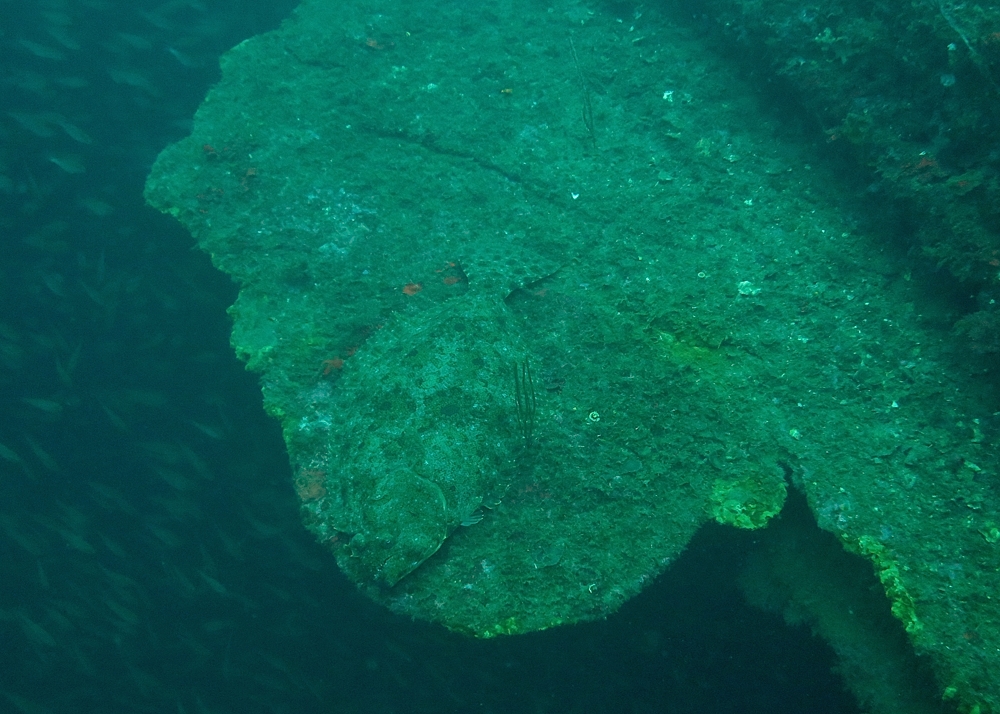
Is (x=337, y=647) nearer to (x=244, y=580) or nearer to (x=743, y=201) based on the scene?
(x=244, y=580)

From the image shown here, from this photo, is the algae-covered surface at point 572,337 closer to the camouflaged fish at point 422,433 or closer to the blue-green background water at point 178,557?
the camouflaged fish at point 422,433

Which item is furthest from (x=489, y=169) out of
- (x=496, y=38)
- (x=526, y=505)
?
(x=526, y=505)

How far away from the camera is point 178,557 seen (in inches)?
151

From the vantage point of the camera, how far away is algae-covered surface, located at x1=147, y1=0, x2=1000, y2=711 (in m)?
3.06

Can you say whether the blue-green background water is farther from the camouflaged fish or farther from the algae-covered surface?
the camouflaged fish

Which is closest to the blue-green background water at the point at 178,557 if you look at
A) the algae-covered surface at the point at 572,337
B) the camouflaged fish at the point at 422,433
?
the algae-covered surface at the point at 572,337

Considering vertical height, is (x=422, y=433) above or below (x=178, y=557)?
above

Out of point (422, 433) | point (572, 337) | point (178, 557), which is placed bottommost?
point (178, 557)

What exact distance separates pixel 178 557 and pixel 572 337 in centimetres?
304

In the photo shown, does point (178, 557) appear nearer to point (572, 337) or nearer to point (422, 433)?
point (422, 433)

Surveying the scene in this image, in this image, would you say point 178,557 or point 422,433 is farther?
point 178,557

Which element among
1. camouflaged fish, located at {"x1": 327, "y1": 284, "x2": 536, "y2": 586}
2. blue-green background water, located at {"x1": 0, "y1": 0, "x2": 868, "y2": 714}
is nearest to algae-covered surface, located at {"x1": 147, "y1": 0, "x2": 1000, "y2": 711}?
camouflaged fish, located at {"x1": 327, "y1": 284, "x2": 536, "y2": 586}

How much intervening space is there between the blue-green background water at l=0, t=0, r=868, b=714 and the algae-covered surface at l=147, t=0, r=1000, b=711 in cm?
35

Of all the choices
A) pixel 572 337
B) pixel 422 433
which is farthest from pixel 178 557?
pixel 572 337
